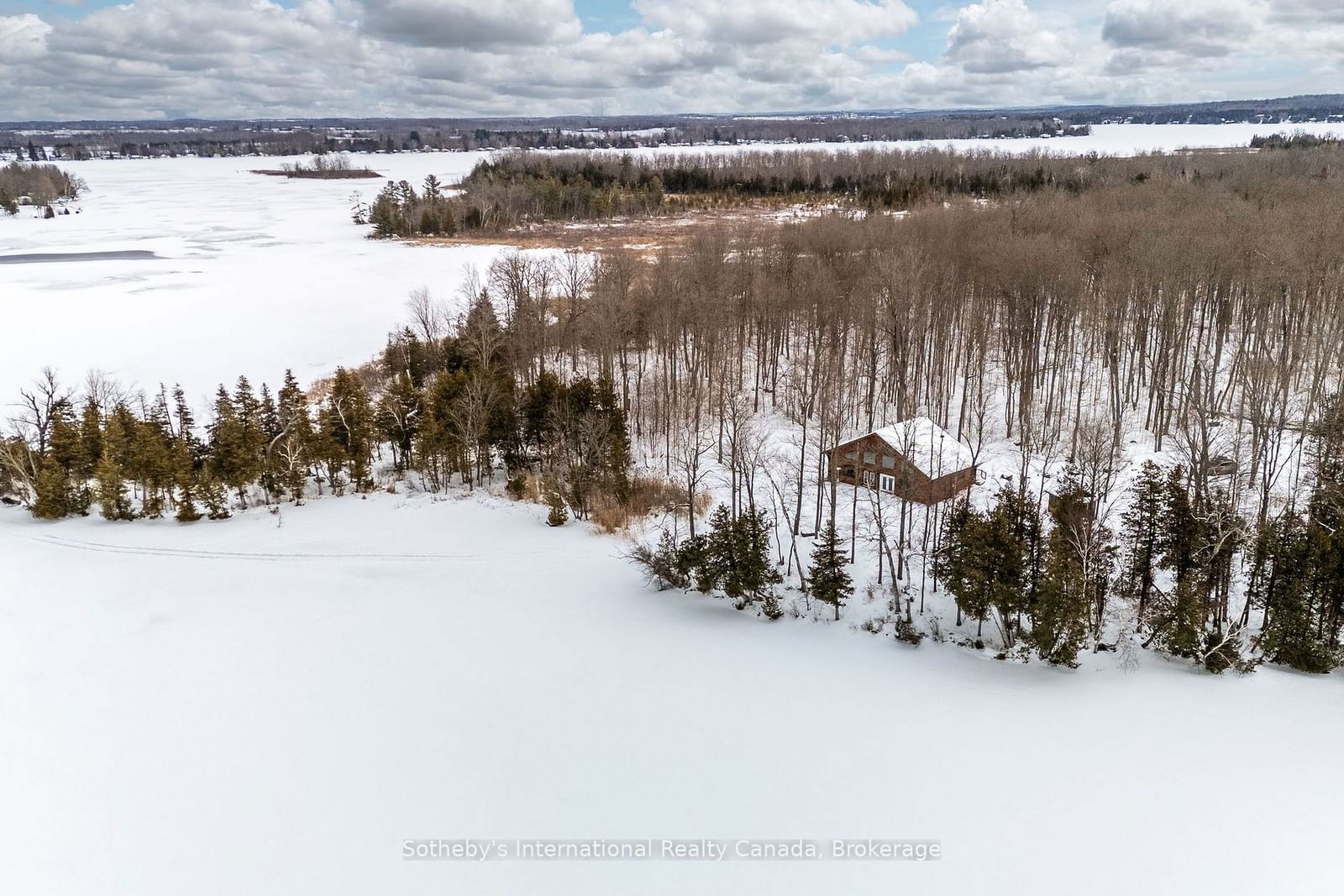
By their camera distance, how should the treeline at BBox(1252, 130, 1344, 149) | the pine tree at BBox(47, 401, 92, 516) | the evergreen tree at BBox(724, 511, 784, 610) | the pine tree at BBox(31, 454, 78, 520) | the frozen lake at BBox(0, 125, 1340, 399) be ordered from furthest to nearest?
the treeline at BBox(1252, 130, 1344, 149), the frozen lake at BBox(0, 125, 1340, 399), the pine tree at BBox(47, 401, 92, 516), the pine tree at BBox(31, 454, 78, 520), the evergreen tree at BBox(724, 511, 784, 610)

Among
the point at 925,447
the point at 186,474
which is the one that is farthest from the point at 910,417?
the point at 186,474

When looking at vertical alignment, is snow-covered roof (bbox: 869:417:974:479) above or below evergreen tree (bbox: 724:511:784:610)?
above

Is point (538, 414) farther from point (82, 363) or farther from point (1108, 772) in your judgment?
point (82, 363)

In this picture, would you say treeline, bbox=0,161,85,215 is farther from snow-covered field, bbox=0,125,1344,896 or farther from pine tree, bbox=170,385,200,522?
snow-covered field, bbox=0,125,1344,896

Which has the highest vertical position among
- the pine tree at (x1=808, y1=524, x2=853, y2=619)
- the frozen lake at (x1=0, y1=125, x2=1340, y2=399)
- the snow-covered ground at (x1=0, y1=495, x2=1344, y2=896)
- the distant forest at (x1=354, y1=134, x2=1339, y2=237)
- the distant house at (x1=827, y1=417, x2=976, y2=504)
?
the distant forest at (x1=354, y1=134, x2=1339, y2=237)

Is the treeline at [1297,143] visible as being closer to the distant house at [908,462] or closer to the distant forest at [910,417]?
the distant forest at [910,417]

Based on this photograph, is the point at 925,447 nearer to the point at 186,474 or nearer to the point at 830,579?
the point at 830,579

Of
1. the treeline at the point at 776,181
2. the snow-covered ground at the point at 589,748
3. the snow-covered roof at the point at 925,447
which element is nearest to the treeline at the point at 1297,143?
the treeline at the point at 776,181

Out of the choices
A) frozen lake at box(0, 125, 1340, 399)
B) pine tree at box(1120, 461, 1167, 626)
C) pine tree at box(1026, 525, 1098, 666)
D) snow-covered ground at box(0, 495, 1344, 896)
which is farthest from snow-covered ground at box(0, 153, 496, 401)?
pine tree at box(1120, 461, 1167, 626)
